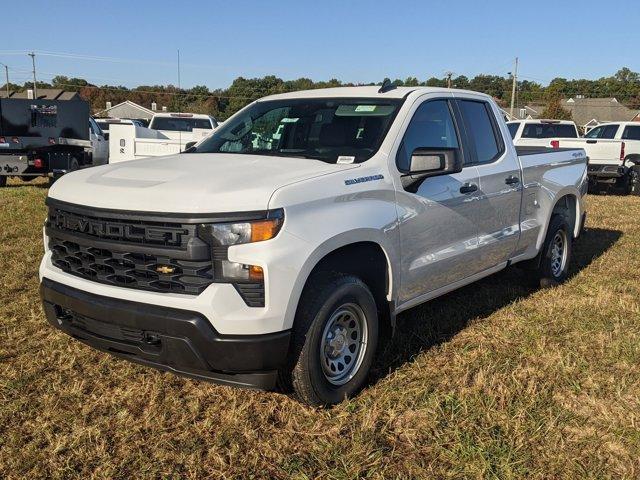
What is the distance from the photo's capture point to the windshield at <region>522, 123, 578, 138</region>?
16781mm

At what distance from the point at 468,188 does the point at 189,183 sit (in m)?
2.22

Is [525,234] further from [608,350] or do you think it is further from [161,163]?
[161,163]

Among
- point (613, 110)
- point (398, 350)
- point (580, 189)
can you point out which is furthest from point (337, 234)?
point (613, 110)

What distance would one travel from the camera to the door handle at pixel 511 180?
16.7 feet

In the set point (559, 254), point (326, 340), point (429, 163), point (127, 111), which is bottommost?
point (559, 254)

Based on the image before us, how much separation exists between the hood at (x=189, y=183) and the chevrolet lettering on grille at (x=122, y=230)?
0.09 metres

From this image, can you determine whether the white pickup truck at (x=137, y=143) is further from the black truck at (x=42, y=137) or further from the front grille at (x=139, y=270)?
the front grille at (x=139, y=270)

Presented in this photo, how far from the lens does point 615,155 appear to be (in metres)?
14.9

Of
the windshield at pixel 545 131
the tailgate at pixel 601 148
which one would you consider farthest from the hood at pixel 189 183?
→ the windshield at pixel 545 131

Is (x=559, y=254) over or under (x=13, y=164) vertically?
under

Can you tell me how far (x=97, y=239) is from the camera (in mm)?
3248

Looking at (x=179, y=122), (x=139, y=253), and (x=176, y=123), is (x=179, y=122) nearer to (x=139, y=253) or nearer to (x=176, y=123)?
(x=176, y=123)

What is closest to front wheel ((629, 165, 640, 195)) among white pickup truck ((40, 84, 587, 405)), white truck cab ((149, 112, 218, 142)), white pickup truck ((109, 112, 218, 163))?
white pickup truck ((109, 112, 218, 163))

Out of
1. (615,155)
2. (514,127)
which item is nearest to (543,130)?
(514,127)
